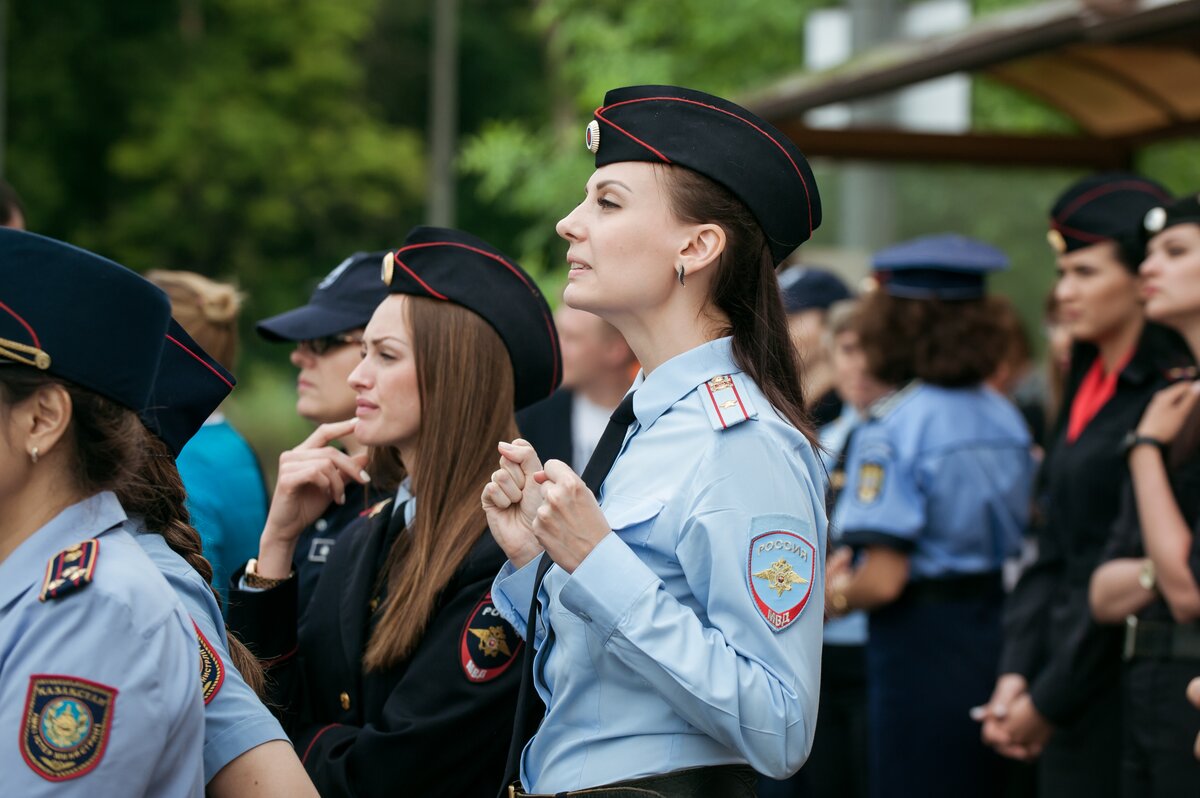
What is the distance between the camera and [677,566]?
2.54 metres

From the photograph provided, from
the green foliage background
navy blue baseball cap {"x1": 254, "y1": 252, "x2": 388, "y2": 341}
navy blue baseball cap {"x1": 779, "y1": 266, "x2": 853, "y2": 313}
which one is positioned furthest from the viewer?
the green foliage background

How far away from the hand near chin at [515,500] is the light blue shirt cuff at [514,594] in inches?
2.1


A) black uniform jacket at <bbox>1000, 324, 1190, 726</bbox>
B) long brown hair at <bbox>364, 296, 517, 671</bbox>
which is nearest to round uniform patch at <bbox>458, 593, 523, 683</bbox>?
long brown hair at <bbox>364, 296, 517, 671</bbox>

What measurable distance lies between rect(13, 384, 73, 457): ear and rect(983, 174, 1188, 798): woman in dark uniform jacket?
3357 millimetres

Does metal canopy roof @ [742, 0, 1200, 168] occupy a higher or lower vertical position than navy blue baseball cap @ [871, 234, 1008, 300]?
higher

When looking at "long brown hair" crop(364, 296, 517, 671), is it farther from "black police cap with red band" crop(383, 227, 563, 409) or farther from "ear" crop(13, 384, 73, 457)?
"ear" crop(13, 384, 73, 457)

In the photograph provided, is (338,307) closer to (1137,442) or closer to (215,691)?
(215,691)

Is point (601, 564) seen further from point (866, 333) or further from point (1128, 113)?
point (1128, 113)

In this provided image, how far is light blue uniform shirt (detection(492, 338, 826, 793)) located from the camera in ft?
7.84

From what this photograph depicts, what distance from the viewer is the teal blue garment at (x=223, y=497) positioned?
413 cm

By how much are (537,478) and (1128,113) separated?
616 centimetres

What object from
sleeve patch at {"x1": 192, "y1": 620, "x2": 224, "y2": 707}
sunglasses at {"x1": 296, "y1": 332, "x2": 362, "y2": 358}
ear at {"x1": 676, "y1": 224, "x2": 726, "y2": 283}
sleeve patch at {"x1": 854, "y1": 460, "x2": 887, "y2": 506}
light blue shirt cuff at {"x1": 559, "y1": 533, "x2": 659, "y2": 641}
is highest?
ear at {"x1": 676, "y1": 224, "x2": 726, "y2": 283}

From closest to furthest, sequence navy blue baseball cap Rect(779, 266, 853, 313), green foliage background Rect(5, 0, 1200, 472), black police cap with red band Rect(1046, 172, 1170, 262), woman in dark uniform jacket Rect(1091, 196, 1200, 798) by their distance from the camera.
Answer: woman in dark uniform jacket Rect(1091, 196, 1200, 798) < black police cap with red band Rect(1046, 172, 1170, 262) < navy blue baseball cap Rect(779, 266, 853, 313) < green foliage background Rect(5, 0, 1200, 472)

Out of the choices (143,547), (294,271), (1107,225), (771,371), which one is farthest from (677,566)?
(294,271)
